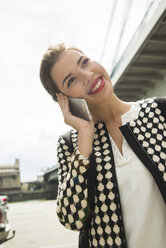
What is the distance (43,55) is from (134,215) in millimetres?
990

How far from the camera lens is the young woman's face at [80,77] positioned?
1.30 meters

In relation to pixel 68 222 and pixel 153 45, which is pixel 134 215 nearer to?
pixel 68 222

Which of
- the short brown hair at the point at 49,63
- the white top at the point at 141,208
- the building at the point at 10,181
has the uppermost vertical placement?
the building at the point at 10,181

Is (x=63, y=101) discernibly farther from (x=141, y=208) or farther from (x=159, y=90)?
(x=159, y=90)

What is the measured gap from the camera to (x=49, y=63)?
1386 millimetres

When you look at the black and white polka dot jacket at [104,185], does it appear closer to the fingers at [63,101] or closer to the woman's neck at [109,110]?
the woman's neck at [109,110]

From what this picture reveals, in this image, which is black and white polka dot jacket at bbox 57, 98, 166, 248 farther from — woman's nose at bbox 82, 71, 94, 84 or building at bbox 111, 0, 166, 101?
building at bbox 111, 0, 166, 101

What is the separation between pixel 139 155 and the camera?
115 cm

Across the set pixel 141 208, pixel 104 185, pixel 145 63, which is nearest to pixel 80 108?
pixel 104 185

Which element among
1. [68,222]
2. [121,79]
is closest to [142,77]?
[121,79]

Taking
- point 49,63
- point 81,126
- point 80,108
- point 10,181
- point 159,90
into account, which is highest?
point 10,181

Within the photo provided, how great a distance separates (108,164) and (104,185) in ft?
0.35

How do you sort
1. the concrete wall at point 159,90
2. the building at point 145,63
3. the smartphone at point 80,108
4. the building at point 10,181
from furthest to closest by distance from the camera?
1. the building at point 10,181
2. the concrete wall at point 159,90
3. the building at point 145,63
4. the smartphone at point 80,108

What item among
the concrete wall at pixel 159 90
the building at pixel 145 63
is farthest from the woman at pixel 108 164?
the concrete wall at pixel 159 90
